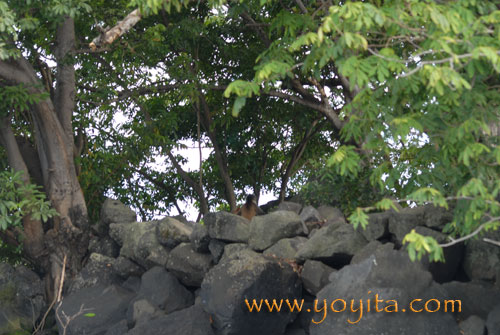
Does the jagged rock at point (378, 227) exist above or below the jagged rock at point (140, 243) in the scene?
below

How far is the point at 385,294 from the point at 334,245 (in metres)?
1.38

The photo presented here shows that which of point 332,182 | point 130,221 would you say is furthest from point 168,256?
point 332,182

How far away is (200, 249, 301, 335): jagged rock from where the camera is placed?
8.24 meters

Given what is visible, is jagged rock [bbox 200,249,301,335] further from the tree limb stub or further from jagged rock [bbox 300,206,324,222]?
the tree limb stub

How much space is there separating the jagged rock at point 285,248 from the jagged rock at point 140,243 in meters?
2.01

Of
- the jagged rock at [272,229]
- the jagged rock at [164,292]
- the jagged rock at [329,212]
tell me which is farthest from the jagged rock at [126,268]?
the jagged rock at [329,212]

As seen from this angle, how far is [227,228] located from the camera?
961cm

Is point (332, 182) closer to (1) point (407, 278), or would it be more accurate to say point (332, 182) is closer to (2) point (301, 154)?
(1) point (407, 278)

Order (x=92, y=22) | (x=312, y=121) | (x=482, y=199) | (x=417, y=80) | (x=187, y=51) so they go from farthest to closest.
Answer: (x=312, y=121), (x=187, y=51), (x=92, y=22), (x=417, y=80), (x=482, y=199)

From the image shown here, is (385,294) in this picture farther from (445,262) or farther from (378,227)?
(378,227)

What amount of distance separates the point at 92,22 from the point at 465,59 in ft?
26.8

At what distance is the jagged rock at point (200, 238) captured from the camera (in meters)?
9.84

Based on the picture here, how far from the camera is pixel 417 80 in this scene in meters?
6.09

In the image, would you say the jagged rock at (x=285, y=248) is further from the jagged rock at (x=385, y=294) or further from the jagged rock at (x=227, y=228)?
the jagged rock at (x=385, y=294)
